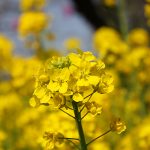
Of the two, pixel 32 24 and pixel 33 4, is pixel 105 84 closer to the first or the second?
pixel 32 24

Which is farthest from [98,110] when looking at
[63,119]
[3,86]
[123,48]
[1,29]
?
[1,29]

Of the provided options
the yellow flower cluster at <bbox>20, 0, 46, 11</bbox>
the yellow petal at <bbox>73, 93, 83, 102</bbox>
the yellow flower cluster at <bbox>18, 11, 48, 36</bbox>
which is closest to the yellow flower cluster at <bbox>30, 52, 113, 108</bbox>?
the yellow petal at <bbox>73, 93, 83, 102</bbox>

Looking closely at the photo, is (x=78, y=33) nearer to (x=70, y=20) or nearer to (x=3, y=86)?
(x=70, y=20)

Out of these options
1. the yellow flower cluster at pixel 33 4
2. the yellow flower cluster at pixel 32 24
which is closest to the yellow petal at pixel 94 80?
the yellow flower cluster at pixel 32 24

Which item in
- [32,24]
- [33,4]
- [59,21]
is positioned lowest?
[32,24]

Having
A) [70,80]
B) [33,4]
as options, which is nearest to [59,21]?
[33,4]

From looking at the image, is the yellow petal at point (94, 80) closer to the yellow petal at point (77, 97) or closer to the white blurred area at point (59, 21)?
the yellow petal at point (77, 97)

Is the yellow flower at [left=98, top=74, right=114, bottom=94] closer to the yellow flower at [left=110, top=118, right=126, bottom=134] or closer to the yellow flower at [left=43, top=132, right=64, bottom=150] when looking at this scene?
the yellow flower at [left=110, top=118, right=126, bottom=134]

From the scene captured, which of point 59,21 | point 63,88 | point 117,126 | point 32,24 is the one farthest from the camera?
point 59,21
